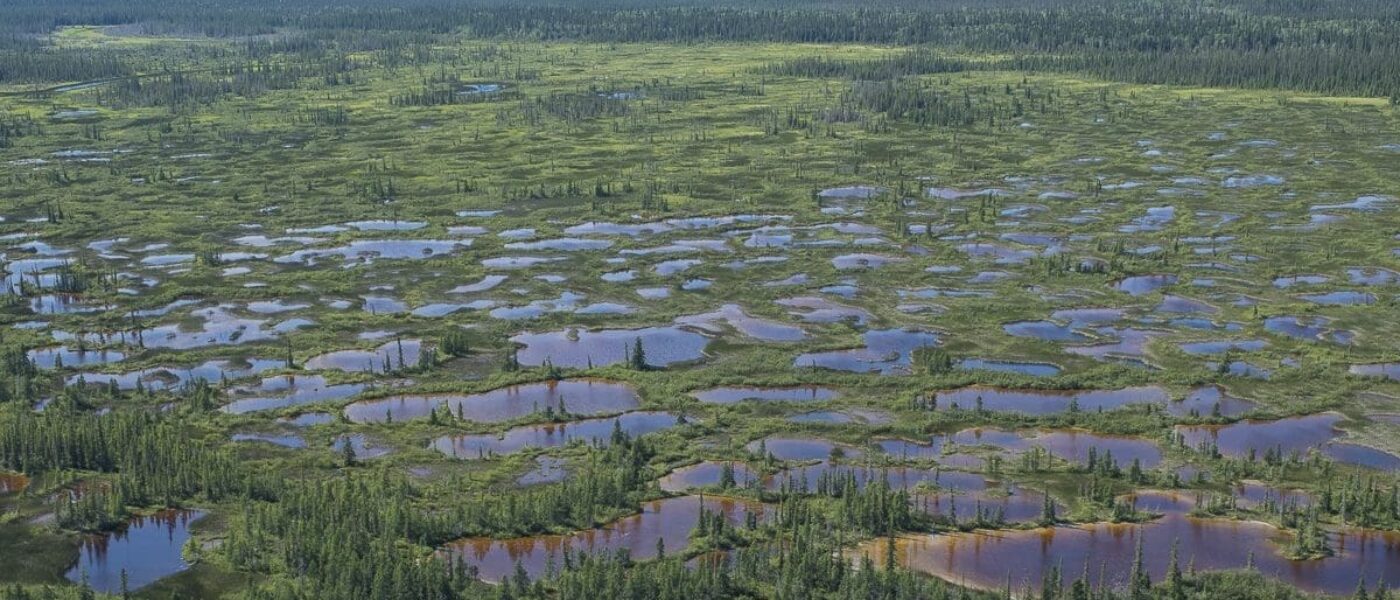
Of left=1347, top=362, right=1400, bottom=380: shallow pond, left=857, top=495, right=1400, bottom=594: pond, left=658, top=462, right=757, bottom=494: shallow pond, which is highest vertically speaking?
left=1347, top=362, right=1400, bottom=380: shallow pond

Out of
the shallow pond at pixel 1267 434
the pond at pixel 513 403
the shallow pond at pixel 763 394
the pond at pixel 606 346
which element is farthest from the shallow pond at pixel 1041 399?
the pond at pixel 513 403

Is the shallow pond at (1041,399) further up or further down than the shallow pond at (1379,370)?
further down

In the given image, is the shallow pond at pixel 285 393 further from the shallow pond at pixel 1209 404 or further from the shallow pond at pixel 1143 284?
the shallow pond at pixel 1143 284

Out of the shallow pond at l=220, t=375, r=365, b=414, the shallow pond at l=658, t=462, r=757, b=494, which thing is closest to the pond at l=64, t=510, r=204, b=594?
the shallow pond at l=220, t=375, r=365, b=414

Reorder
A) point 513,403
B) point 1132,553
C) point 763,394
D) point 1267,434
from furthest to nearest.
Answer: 1. point 763,394
2. point 513,403
3. point 1267,434
4. point 1132,553

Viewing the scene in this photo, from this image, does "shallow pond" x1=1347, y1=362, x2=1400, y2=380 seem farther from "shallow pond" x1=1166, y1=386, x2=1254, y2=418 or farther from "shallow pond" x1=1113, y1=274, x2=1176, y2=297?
"shallow pond" x1=1113, y1=274, x2=1176, y2=297

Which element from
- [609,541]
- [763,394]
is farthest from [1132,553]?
[763,394]

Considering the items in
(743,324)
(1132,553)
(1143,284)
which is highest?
(1143,284)

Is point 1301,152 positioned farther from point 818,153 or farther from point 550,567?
point 550,567

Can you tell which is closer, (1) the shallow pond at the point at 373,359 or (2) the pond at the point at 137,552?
(2) the pond at the point at 137,552

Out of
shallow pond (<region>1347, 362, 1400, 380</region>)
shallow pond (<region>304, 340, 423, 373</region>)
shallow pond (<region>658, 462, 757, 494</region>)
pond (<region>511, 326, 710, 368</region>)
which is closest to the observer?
shallow pond (<region>658, 462, 757, 494</region>)

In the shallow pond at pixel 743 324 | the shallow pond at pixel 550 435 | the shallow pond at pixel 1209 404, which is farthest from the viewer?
the shallow pond at pixel 743 324

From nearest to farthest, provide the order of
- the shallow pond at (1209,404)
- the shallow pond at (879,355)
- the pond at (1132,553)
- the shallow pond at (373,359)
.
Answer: the pond at (1132,553)
the shallow pond at (1209,404)
the shallow pond at (879,355)
the shallow pond at (373,359)

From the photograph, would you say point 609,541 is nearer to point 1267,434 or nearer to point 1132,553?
point 1132,553
